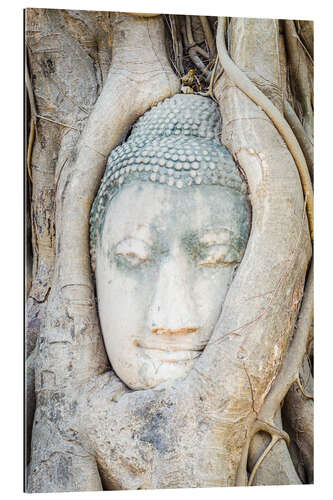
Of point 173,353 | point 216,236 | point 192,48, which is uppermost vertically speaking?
point 192,48

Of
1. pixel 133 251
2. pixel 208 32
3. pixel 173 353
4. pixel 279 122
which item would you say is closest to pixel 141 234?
pixel 133 251

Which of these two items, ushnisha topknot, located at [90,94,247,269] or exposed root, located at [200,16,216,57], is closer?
ushnisha topknot, located at [90,94,247,269]

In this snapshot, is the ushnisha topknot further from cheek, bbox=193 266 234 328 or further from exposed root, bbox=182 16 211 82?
cheek, bbox=193 266 234 328

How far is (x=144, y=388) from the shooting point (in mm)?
3016

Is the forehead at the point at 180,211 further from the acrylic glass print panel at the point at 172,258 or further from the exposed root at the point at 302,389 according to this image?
the exposed root at the point at 302,389

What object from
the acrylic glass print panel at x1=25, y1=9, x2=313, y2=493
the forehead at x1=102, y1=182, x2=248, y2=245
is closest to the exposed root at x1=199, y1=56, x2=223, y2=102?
the acrylic glass print panel at x1=25, y1=9, x2=313, y2=493

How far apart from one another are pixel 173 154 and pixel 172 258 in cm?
35

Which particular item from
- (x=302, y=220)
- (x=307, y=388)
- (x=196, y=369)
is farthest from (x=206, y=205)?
(x=307, y=388)

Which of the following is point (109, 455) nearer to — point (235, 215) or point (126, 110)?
point (235, 215)

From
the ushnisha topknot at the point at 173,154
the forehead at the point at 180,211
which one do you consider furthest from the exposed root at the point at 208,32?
the forehead at the point at 180,211

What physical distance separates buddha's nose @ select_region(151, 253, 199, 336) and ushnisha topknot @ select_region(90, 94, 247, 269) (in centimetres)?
27

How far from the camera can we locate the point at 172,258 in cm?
298

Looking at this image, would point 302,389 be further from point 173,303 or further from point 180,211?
point 180,211

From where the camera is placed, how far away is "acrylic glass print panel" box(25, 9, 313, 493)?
293 cm
